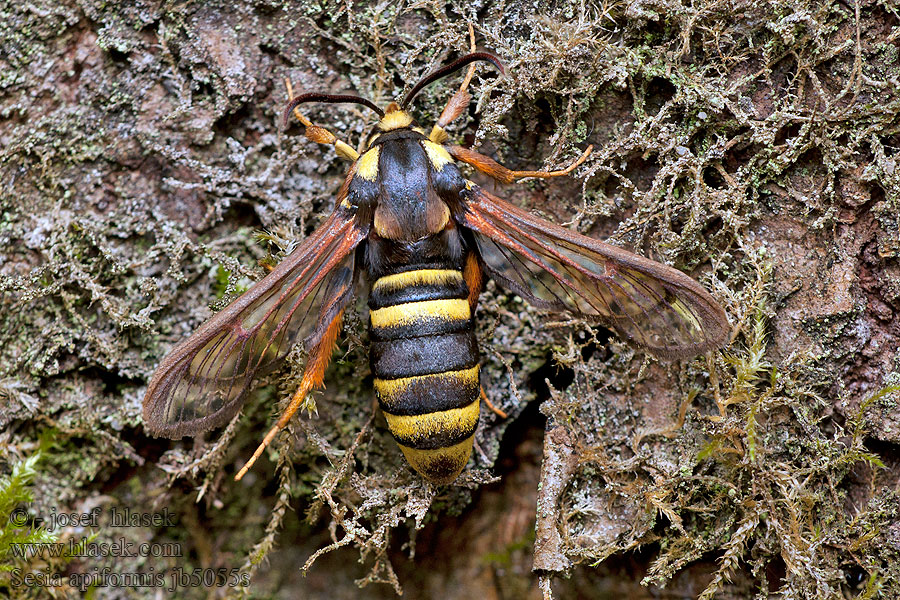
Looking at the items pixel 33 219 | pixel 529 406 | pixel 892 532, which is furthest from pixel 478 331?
pixel 33 219

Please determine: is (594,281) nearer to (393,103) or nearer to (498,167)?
(498,167)

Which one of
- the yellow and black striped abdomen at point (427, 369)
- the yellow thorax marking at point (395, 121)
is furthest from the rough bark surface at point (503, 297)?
the yellow and black striped abdomen at point (427, 369)

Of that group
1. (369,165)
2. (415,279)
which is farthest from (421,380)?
(369,165)

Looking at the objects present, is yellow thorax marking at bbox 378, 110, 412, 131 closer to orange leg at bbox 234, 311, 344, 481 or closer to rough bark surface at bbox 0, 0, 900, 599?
rough bark surface at bbox 0, 0, 900, 599

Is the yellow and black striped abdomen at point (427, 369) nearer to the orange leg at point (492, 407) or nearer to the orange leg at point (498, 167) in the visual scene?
the orange leg at point (492, 407)

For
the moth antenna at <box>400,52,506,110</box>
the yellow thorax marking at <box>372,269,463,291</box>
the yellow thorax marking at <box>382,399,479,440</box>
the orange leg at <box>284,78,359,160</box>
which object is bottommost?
the yellow thorax marking at <box>382,399,479,440</box>

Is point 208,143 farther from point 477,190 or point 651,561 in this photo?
point 651,561

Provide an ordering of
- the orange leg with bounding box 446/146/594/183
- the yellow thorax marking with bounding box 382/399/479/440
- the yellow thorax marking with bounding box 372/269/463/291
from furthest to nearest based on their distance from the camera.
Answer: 1. the orange leg with bounding box 446/146/594/183
2. the yellow thorax marking with bounding box 372/269/463/291
3. the yellow thorax marking with bounding box 382/399/479/440

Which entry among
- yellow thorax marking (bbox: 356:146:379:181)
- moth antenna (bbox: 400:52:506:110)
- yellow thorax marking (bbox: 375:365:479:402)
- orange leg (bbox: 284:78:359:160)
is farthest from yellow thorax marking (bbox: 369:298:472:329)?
moth antenna (bbox: 400:52:506:110)
